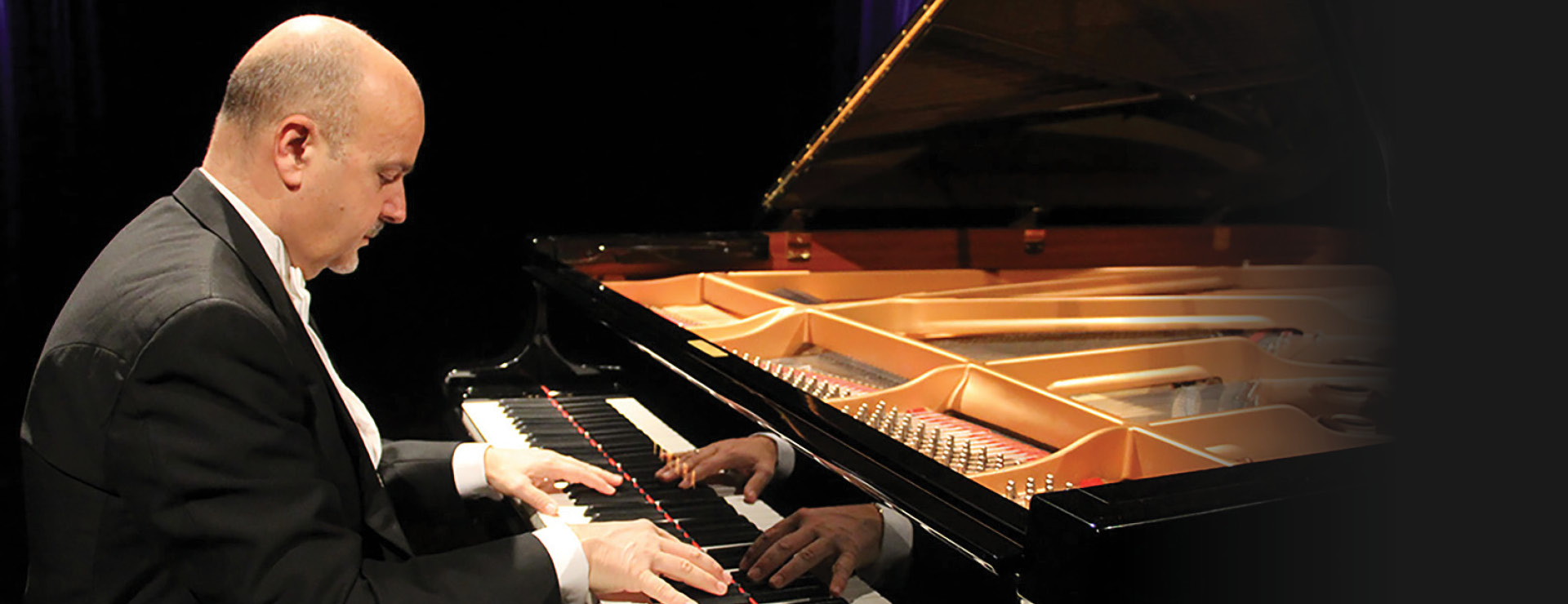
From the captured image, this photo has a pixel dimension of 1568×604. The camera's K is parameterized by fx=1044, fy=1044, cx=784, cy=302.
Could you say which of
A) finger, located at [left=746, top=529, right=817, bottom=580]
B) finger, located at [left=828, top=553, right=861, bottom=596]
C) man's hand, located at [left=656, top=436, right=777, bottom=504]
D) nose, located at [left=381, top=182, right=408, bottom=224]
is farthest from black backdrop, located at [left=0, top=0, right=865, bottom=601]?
finger, located at [left=828, top=553, right=861, bottom=596]

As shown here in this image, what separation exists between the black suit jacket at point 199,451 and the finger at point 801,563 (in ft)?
1.07

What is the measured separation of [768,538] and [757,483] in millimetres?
158

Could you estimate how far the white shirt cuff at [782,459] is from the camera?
1.59m

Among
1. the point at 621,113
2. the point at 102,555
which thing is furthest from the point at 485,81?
the point at 102,555

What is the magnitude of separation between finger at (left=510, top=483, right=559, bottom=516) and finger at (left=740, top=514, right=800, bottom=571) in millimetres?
456

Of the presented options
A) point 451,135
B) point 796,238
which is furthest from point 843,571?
point 451,135

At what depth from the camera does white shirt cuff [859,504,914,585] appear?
133 cm

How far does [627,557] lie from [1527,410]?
3.61 feet

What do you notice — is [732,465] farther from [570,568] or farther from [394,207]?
[394,207]

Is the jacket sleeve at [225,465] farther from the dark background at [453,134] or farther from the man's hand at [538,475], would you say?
the dark background at [453,134]

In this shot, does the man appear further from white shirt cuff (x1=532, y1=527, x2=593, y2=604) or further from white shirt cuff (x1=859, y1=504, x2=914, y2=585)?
white shirt cuff (x1=859, y1=504, x2=914, y2=585)

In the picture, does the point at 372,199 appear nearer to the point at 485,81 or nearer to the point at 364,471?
the point at 364,471

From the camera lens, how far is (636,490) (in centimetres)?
196

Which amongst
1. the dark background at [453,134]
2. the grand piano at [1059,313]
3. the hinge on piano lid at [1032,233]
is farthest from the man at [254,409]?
the dark background at [453,134]
